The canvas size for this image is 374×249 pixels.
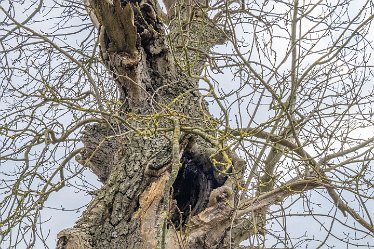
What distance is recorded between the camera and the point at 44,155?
4.98 metres

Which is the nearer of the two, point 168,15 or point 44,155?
point 44,155

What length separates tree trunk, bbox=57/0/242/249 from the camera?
10.6ft

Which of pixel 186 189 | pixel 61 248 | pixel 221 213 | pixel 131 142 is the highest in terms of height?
pixel 131 142

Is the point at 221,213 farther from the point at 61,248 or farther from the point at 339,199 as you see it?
the point at 339,199

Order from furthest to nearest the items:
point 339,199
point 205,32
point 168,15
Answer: point 168,15 → point 205,32 → point 339,199

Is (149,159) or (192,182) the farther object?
(192,182)

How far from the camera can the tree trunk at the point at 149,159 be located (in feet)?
10.6

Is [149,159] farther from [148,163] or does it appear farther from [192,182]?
[192,182]

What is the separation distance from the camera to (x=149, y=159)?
3596 millimetres

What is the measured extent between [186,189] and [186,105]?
80cm

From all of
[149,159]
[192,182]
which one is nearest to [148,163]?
[149,159]

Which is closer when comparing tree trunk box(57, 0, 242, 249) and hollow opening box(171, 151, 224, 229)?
tree trunk box(57, 0, 242, 249)

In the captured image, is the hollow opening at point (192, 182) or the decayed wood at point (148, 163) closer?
the decayed wood at point (148, 163)

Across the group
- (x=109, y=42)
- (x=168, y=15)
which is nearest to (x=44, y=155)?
(x=109, y=42)
